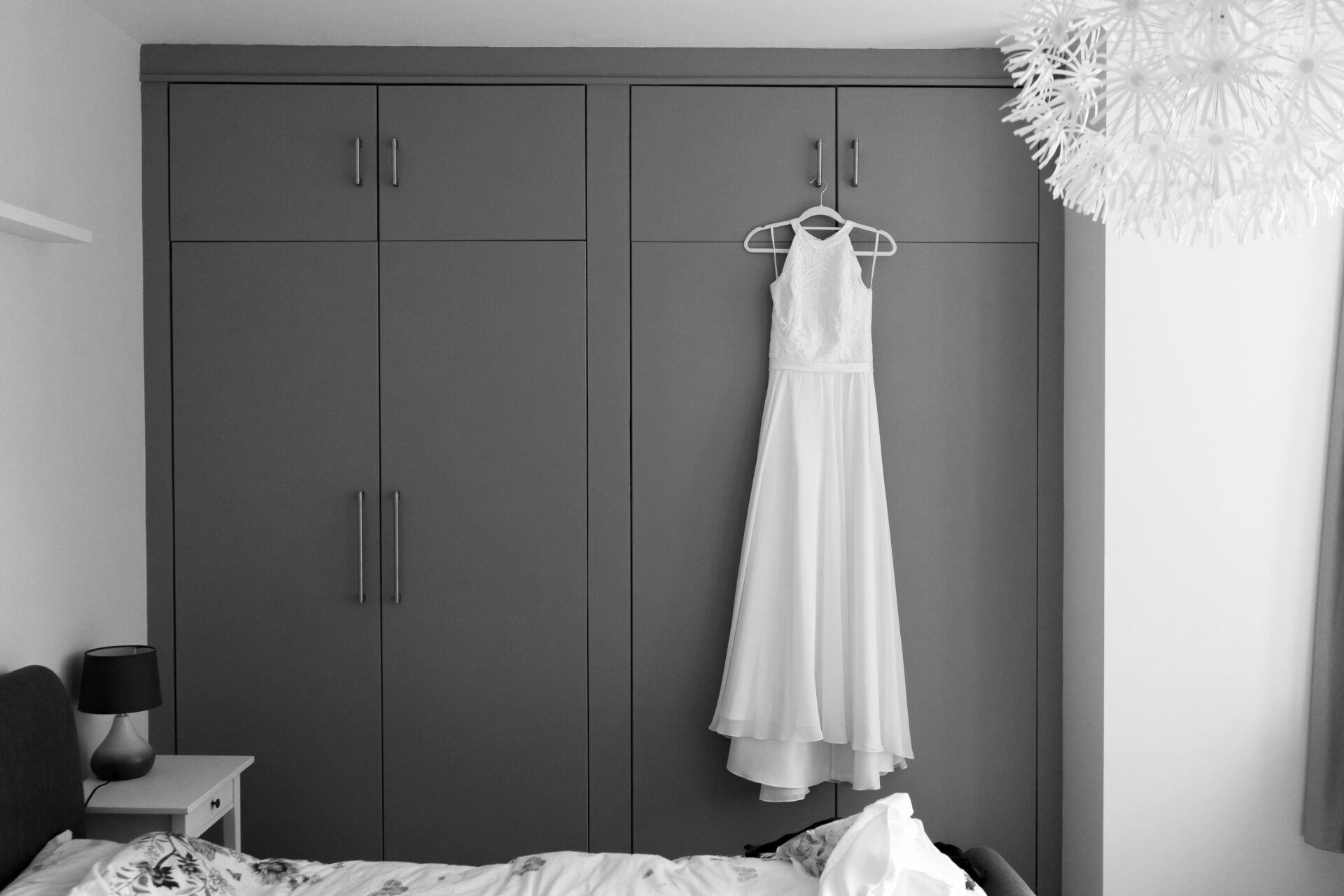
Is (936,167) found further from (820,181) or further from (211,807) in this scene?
(211,807)

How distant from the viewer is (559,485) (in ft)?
9.27

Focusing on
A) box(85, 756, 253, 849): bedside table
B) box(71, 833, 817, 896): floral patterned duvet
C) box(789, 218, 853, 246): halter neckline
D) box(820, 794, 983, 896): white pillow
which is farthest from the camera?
box(789, 218, 853, 246): halter neckline

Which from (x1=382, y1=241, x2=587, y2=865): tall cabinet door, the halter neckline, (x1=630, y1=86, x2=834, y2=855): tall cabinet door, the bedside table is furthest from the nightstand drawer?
the halter neckline

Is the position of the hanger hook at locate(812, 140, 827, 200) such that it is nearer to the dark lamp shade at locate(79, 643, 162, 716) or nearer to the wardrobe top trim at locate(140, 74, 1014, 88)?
the wardrobe top trim at locate(140, 74, 1014, 88)

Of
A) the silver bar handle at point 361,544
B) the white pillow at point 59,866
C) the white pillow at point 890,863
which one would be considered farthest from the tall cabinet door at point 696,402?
the white pillow at point 59,866

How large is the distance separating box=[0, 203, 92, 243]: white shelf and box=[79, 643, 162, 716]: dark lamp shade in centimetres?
101

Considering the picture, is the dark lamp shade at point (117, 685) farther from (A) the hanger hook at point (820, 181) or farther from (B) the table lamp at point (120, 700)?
(A) the hanger hook at point (820, 181)

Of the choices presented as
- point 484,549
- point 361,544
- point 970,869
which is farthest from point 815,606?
point 361,544

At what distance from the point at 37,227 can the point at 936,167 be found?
7.67 ft

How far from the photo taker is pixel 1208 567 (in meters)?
2.63

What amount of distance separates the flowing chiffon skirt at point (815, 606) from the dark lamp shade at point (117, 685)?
4.88 ft

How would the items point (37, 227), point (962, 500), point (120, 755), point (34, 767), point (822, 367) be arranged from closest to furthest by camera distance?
point (34, 767), point (37, 227), point (120, 755), point (822, 367), point (962, 500)

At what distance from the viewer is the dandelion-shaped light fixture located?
1.22 m

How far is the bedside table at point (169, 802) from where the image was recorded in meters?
2.22
